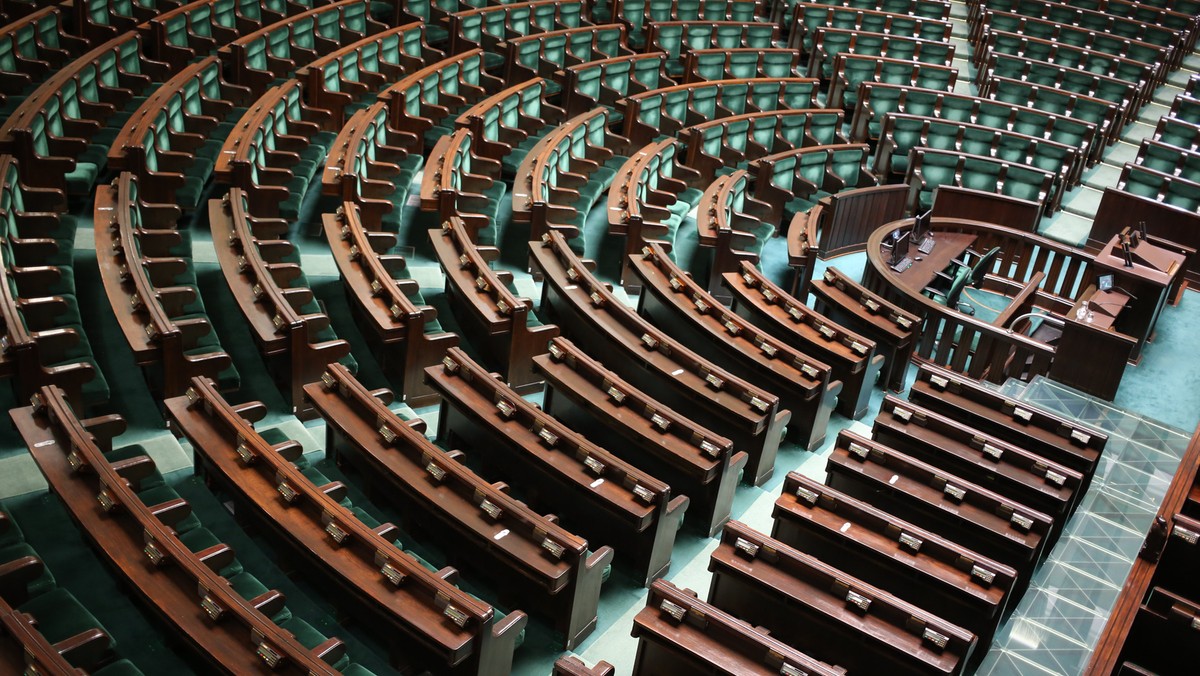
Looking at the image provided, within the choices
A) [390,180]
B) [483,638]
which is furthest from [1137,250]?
[483,638]

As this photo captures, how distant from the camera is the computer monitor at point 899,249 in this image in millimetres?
2107

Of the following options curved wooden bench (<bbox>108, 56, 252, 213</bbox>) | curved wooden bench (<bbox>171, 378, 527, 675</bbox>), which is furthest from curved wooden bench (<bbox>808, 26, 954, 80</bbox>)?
curved wooden bench (<bbox>171, 378, 527, 675</bbox>)

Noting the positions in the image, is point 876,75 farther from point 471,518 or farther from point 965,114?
point 471,518

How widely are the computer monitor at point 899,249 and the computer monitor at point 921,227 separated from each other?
0.03m

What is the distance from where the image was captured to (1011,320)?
1871 mm

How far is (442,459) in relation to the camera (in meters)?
1.13

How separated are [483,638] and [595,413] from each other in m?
0.43

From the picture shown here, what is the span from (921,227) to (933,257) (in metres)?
0.07

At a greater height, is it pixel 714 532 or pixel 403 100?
pixel 403 100

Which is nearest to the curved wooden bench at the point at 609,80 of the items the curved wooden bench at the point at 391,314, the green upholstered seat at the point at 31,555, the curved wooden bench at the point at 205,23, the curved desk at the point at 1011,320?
the curved wooden bench at the point at 205,23

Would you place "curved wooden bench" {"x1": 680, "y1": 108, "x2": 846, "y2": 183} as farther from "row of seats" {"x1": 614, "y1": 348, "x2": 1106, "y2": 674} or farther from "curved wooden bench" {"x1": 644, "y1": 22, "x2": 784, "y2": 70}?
"row of seats" {"x1": 614, "y1": 348, "x2": 1106, "y2": 674}

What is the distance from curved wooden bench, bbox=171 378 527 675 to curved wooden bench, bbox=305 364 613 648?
0.05 m

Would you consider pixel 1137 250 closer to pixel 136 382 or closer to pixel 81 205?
pixel 136 382

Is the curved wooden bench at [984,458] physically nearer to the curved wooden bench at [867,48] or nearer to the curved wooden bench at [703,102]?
the curved wooden bench at [703,102]
